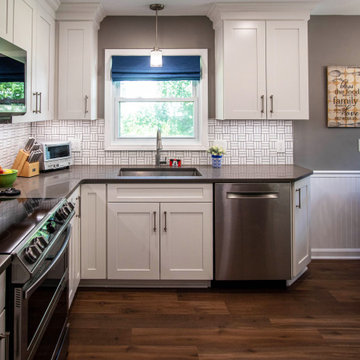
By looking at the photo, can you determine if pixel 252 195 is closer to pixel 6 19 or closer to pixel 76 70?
pixel 76 70

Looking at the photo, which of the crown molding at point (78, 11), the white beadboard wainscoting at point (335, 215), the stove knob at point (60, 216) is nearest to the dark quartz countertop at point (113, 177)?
the stove knob at point (60, 216)

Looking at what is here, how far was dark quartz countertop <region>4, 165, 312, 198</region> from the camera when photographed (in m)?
2.76

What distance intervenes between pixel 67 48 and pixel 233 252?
2.15 metres

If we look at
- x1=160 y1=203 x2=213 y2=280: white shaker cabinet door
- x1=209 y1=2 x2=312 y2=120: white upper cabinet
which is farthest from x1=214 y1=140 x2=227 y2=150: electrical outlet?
x1=160 y1=203 x2=213 y2=280: white shaker cabinet door

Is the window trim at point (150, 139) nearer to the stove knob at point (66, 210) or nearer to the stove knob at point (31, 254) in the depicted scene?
the stove knob at point (66, 210)

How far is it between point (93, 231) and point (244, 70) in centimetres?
181

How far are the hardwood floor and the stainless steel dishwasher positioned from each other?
17cm

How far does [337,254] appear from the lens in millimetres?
4109

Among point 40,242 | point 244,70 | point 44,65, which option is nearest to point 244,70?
point 244,70

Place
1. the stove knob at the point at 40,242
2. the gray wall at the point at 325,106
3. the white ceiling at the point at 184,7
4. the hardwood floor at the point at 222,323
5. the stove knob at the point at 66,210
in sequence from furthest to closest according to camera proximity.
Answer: the gray wall at the point at 325,106 → the white ceiling at the point at 184,7 → the hardwood floor at the point at 222,323 → the stove knob at the point at 66,210 → the stove knob at the point at 40,242

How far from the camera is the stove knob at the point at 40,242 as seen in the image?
160cm

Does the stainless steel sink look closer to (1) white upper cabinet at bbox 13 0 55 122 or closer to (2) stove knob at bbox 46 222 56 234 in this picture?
(1) white upper cabinet at bbox 13 0 55 122

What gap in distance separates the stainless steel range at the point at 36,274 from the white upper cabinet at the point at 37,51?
0.92m

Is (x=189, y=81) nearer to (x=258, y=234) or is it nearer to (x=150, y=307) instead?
(x=258, y=234)
